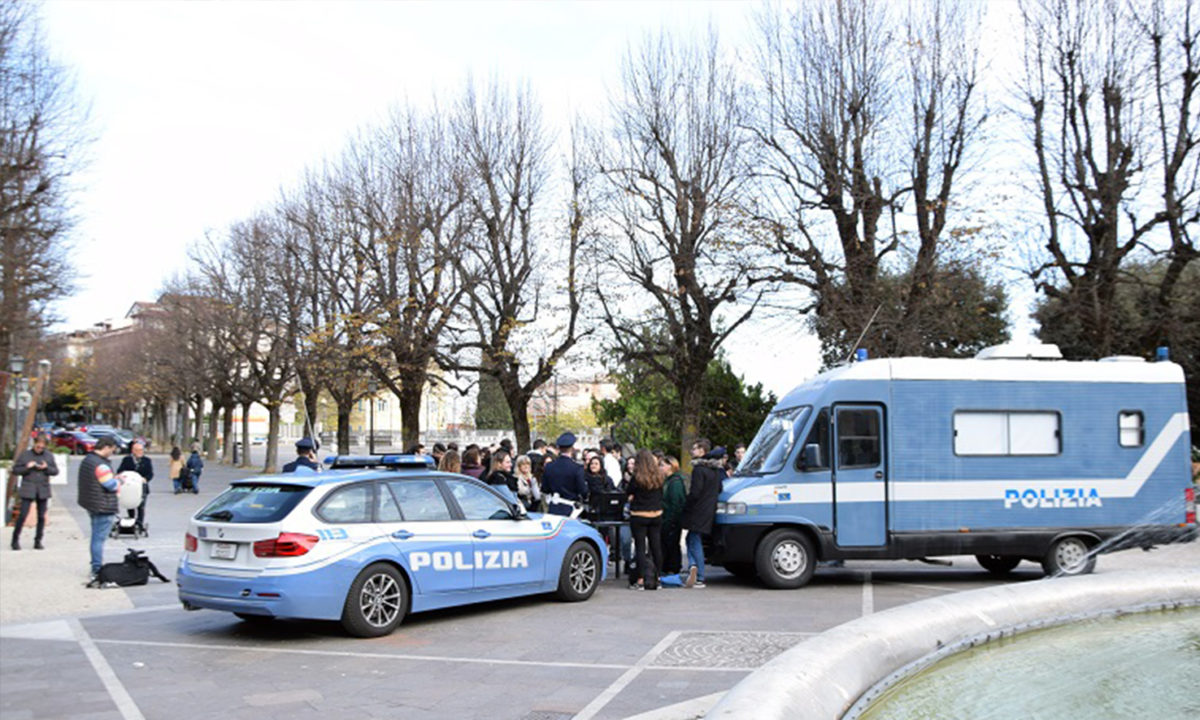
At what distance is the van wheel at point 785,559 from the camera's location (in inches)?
508

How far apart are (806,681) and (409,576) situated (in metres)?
6.47

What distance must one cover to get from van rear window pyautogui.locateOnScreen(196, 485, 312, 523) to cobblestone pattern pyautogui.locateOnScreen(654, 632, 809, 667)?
11.6 ft

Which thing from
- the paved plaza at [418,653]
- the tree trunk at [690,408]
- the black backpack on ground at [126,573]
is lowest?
the paved plaza at [418,653]

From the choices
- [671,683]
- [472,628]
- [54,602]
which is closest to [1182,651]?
[671,683]

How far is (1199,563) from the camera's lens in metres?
16.2

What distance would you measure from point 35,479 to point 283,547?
34.6ft

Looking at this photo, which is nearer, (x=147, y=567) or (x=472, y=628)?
(x=472, y=628)

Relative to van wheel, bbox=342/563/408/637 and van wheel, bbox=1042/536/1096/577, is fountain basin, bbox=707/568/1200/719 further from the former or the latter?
van wheel, bbox=1042/536/1096/577

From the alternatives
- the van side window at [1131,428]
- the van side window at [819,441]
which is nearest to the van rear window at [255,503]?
the van side window at [819,441]

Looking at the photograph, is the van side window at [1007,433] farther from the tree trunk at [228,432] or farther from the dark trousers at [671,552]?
the tree trunk at [228,432]

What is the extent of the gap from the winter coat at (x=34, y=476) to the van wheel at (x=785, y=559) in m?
11.8

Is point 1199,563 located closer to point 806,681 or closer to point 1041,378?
point 1041,378

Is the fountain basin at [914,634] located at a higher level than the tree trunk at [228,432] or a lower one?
lower

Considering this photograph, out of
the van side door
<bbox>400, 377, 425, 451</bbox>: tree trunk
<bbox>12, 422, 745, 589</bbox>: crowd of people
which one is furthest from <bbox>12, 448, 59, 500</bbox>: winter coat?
<bbox>400, 377, 425, 451</bbox>: tree trunk
